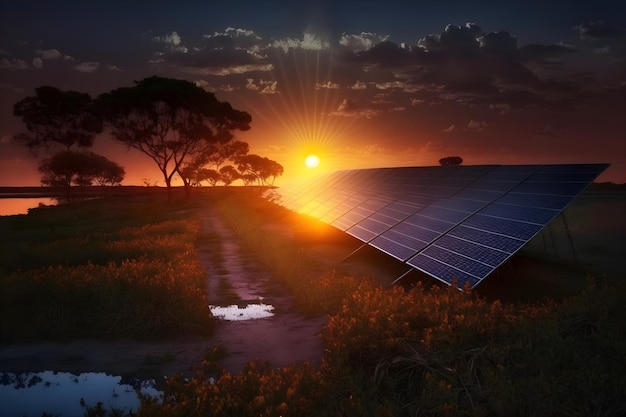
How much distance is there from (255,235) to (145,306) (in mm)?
14314

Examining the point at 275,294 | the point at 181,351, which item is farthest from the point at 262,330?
the point at 275,294

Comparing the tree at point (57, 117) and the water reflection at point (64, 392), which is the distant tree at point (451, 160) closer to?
the tree at point (57, 117)

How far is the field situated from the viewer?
Result: 6.52 m

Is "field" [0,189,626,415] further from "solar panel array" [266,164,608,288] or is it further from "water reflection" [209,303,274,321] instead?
"solar panel array" [266,164,608,288]

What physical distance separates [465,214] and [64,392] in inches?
482

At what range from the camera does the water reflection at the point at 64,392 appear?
7422mm

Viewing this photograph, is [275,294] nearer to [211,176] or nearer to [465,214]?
[465,214]

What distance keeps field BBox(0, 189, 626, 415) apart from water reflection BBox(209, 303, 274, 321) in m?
0.74

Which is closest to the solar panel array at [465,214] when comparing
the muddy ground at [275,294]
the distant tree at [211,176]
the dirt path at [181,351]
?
the muddy ground at [275,294]

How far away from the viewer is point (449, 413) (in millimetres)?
5996

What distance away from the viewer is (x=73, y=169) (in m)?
69.9

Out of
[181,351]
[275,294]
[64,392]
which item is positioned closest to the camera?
[64,392]

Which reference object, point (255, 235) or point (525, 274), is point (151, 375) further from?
point (255, 235)

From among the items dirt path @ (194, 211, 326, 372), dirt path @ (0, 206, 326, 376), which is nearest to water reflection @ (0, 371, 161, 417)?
dirt path @ (0, 206, 326, 376)
